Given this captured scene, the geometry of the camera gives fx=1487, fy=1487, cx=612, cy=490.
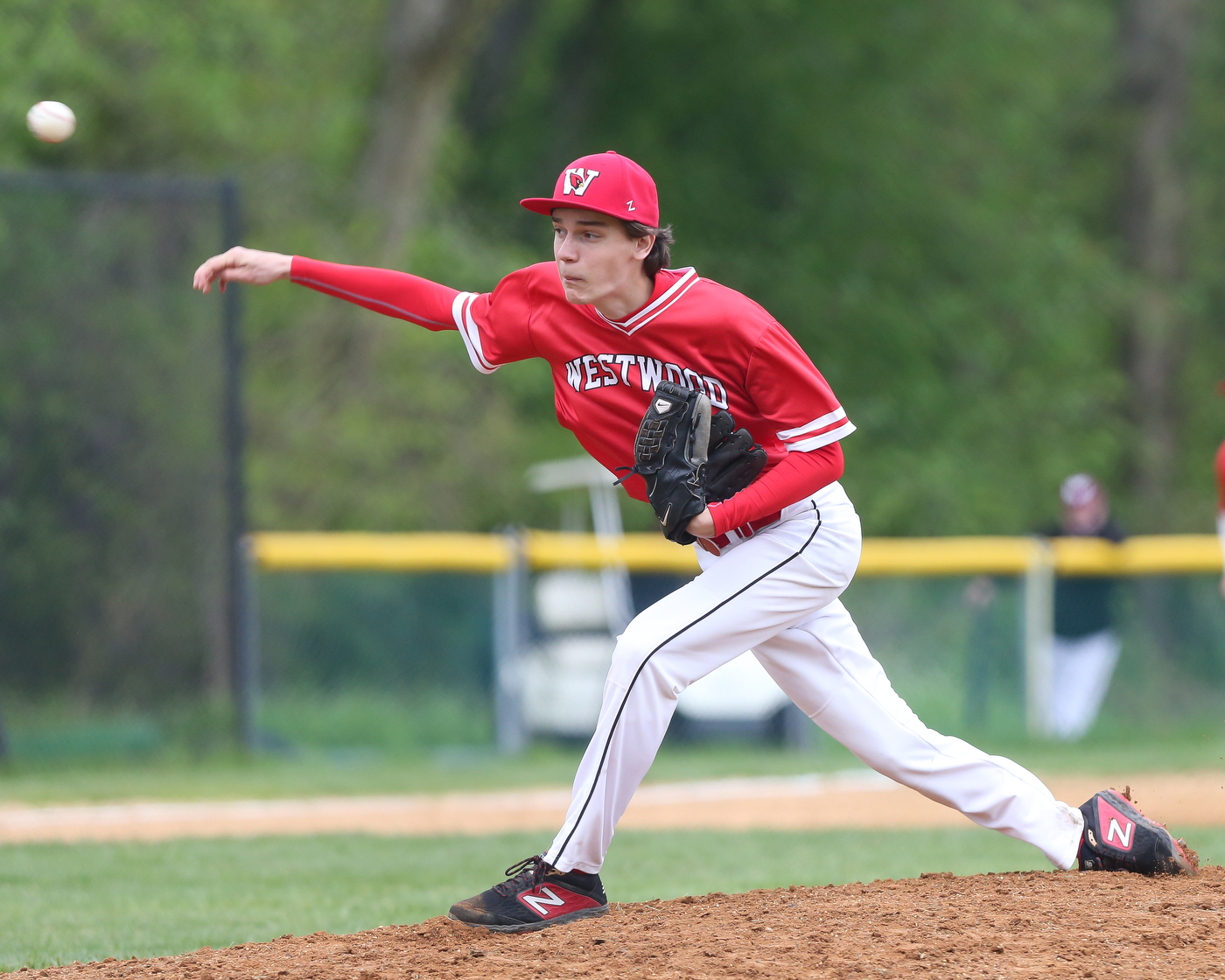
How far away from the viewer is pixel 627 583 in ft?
37.1

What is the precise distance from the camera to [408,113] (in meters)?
14.4

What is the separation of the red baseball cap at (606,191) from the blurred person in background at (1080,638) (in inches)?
334

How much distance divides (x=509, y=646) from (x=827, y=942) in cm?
764

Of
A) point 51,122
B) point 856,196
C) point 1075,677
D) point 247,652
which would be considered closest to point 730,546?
point 51,122

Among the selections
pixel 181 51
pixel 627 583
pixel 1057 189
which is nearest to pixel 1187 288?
pixel 1057 189

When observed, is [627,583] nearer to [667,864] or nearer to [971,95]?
[667,864]

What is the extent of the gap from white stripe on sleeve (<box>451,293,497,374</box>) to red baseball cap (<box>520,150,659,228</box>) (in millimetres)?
489

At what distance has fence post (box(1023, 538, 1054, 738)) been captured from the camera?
38.2 feet

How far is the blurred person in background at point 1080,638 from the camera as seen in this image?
37.9 ft

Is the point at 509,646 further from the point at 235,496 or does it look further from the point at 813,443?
the point at 813,443

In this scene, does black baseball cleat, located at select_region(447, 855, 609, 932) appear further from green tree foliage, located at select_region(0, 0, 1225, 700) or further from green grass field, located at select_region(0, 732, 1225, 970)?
green tree foliage, located at select_region(0, 0, 1225, 700)

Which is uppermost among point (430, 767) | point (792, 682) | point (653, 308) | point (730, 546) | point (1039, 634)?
point (653, 308)

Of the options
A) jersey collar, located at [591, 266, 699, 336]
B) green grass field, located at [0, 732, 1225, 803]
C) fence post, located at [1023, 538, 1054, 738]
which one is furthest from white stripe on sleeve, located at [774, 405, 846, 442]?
fence post, located at [1023, 538, 1054, 738]

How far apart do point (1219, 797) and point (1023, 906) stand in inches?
207
